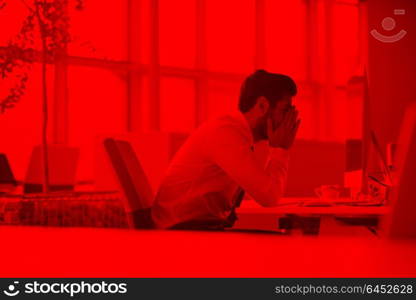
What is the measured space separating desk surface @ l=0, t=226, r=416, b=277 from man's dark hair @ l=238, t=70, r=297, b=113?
104 cm

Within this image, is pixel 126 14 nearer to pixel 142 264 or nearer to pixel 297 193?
pixel 297 193

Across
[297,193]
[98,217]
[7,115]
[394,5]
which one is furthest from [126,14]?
[394,5]

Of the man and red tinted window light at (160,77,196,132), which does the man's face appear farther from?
red tinted window light at (160,77,196,132)

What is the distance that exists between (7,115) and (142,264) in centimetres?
665

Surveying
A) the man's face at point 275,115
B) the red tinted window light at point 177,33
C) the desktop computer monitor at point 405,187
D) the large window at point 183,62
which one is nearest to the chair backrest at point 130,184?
the man's face at point 275,115

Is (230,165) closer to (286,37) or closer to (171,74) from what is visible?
(171,74)

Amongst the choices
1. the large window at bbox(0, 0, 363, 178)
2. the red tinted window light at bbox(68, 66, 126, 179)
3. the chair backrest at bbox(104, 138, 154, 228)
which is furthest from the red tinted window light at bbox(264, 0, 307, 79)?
the chair backrest at bbox(104, 138, 154, 228)

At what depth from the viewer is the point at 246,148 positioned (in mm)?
1919

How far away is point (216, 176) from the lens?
2004 mm

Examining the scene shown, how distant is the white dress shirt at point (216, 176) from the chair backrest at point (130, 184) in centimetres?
12

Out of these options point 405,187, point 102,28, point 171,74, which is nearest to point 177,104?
point 171,74

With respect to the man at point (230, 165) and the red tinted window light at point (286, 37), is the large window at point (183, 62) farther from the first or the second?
the man at point (230, 165)

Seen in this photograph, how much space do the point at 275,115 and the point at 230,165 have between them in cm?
37

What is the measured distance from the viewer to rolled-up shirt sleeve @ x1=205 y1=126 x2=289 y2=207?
187cm
